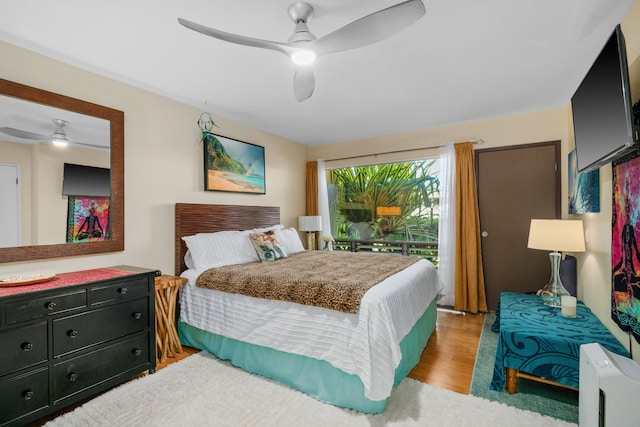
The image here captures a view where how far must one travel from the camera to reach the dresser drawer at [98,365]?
75.9 inches

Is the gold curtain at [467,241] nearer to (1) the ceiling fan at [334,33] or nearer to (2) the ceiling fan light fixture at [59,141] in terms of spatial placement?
(1) the ceiling fan at [334,33]

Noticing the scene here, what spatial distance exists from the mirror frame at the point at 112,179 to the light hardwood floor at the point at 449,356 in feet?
3.61

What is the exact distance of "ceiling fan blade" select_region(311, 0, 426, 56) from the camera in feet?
4.74

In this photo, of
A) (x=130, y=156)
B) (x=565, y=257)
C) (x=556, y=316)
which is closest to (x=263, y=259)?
(x=130, y=156)

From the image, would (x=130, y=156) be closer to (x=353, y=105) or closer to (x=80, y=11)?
(x=80, y=11)

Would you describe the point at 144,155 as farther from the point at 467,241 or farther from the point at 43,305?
the point at 467,241

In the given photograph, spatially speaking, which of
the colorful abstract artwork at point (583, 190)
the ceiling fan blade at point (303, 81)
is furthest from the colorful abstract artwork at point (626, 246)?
the ceiling fan blade at point (303, 81)

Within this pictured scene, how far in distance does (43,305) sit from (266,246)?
1865 millimetres

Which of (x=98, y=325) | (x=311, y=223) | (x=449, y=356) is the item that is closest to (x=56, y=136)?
(x=98, y=325)

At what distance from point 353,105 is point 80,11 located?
241 centimetres

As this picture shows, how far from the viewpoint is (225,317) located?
258 cm

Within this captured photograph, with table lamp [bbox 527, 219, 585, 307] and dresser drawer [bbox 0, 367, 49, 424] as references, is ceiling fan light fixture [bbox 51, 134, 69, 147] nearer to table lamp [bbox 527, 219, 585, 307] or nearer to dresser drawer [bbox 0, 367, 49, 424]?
dresser drawer [bbox 0, 367, 49, 424]

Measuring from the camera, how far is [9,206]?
6.92 ft

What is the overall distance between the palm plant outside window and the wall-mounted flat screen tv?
2476 millimetres
